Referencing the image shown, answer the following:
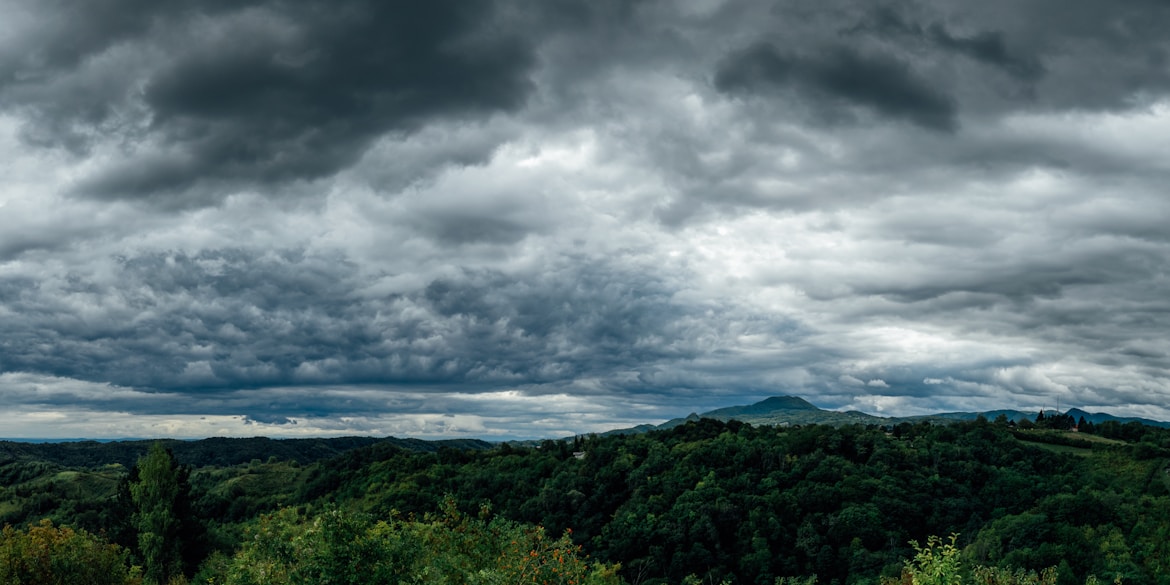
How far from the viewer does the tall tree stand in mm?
85875

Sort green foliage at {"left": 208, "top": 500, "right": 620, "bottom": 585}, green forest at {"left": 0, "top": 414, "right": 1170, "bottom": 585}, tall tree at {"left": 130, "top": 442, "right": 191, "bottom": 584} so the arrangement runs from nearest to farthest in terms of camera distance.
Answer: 1. green foliage at {"left": 208, "top": 500, "right": 620, "bottom": 585}
2. tall tree at {"left": 130, "top": 442, "right": 191, "bottom": 584}
3. green forest at {"left": 0, "top": 414, "right": 1170, "bottom": 585}

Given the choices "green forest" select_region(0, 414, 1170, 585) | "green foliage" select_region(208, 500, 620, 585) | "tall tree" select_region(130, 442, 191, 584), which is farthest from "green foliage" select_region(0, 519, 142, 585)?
"tall tree" select_region(130, 442, 191, 584)

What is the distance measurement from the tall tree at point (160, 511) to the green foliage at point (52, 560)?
147 ft

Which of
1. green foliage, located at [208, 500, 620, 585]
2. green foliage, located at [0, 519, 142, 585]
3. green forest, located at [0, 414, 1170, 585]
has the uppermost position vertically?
green foliage, located at [208, 500, 620, 585]

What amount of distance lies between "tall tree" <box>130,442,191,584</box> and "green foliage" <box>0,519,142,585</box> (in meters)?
44.7

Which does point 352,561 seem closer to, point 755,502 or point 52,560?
point 52,560

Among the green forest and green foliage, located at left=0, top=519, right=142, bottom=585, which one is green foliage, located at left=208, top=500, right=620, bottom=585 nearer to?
green foliage, located at left=0, top=519, right=142, bottom=585

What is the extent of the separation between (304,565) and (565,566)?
495 inches

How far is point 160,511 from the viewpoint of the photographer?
8788 cm

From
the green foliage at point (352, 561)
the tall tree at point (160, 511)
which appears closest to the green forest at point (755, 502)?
the tall tree at point (160, 511)

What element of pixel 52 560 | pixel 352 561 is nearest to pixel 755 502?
pixel 52 560

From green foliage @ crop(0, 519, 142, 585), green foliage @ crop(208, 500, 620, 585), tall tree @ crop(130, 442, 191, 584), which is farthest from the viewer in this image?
tall tree @ crop(130, 442, 191, 584)

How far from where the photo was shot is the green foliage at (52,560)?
40406mm

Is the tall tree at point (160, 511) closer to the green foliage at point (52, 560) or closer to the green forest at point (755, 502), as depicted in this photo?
the green forest at point (755, 502)
